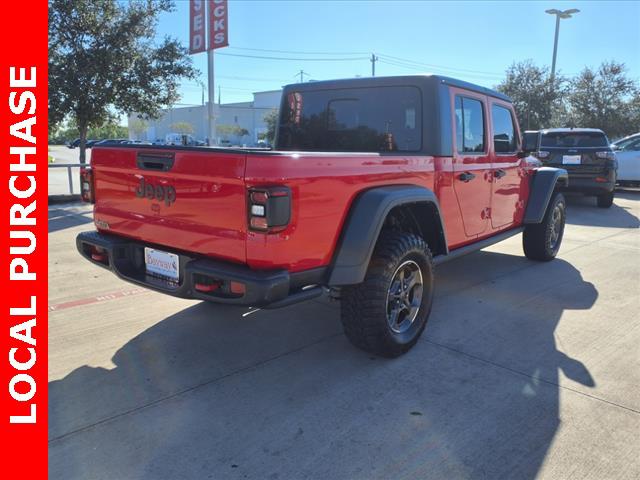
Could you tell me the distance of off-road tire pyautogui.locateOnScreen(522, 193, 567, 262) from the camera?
6.04 meters

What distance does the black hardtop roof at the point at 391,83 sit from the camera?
13.0 feet

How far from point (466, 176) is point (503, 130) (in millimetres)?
1194

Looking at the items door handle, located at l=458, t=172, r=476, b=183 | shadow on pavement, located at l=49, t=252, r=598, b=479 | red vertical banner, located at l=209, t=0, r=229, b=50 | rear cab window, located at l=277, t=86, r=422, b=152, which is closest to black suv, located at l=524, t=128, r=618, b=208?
door handle, located at l=458, t=172, r=476, b=183

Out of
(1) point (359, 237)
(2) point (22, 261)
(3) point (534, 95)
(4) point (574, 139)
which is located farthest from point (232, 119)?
(1) point (359, 237)

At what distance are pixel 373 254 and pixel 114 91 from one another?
10.3 metres

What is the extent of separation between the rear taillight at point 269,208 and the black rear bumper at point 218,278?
259 mm

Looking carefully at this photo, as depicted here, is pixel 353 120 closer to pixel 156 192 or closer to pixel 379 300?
pixel 379 300

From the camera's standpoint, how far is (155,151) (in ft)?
9.97

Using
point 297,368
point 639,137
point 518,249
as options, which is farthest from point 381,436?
point 639,137

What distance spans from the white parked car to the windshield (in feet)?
9.56

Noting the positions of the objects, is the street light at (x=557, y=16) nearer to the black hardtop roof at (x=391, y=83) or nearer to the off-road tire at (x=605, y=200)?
the off-road tire at (x=605, y=200)

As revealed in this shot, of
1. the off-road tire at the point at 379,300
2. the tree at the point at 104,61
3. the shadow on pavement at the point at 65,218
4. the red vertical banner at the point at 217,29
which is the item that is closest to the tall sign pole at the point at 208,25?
the red vertical banner at the point at 217,29

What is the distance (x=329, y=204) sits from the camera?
2863 millimetres

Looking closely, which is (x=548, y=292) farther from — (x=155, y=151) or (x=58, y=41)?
(x=58, y=41)
